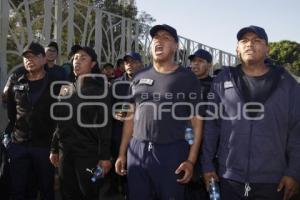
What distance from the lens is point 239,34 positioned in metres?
3.16

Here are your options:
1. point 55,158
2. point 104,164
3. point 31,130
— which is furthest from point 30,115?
point 104,164

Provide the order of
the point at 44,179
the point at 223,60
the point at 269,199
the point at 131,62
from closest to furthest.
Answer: the point at 269,199
the point at 44,179
the point at 131,62
the point at 223,60

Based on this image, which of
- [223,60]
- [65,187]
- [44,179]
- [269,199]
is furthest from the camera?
[223,60]

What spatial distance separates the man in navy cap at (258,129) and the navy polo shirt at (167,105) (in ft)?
0.97

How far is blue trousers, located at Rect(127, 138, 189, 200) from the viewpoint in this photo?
10.7 ft

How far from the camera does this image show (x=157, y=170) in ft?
10.7

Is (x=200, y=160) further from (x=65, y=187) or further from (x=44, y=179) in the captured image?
(x=44, y=179)

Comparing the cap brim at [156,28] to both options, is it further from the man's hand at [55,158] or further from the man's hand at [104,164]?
the man's hand at [55,158]

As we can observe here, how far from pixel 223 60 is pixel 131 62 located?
2139cm

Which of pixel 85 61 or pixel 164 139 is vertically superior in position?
pixel 85 61

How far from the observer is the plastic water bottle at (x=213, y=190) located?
3.07m

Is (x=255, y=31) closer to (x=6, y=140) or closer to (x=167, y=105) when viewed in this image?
(x=167, y=105)

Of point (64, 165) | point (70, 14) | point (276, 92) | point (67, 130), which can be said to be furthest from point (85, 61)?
point (70, 14)

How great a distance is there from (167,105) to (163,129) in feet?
0.62
